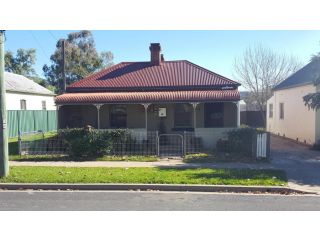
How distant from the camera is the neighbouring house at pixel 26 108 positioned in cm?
2362

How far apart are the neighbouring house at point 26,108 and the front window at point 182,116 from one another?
9.87 metres

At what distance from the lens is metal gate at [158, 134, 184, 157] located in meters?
13.5

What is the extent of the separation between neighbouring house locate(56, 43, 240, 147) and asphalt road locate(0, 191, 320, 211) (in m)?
8.77

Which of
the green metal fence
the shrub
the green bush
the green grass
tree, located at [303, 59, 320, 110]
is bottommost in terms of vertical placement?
the green grass

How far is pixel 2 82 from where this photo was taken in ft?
30.9

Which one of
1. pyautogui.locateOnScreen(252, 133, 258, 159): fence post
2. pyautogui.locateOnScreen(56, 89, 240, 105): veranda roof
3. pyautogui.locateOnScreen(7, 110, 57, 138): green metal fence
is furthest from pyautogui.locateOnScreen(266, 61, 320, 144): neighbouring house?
pyautogui.locateOnScreen(7, 110, 57, 138): green metal fence

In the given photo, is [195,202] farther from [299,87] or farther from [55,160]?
[299,87]

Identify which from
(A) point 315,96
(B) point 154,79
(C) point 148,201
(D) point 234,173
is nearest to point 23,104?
(B) point 154,79

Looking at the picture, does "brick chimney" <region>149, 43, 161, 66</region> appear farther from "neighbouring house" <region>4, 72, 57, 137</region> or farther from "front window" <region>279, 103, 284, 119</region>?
"front window" <region>279, 103, 284, 119</region>

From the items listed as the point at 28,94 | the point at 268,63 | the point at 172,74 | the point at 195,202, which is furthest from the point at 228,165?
the point at 268,63

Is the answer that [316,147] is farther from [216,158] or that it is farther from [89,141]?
[89,141]

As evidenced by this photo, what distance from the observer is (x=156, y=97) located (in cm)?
1670

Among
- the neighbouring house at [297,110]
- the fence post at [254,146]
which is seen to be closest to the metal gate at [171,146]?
the fence post at [254,146]

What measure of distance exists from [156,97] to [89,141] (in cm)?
497
